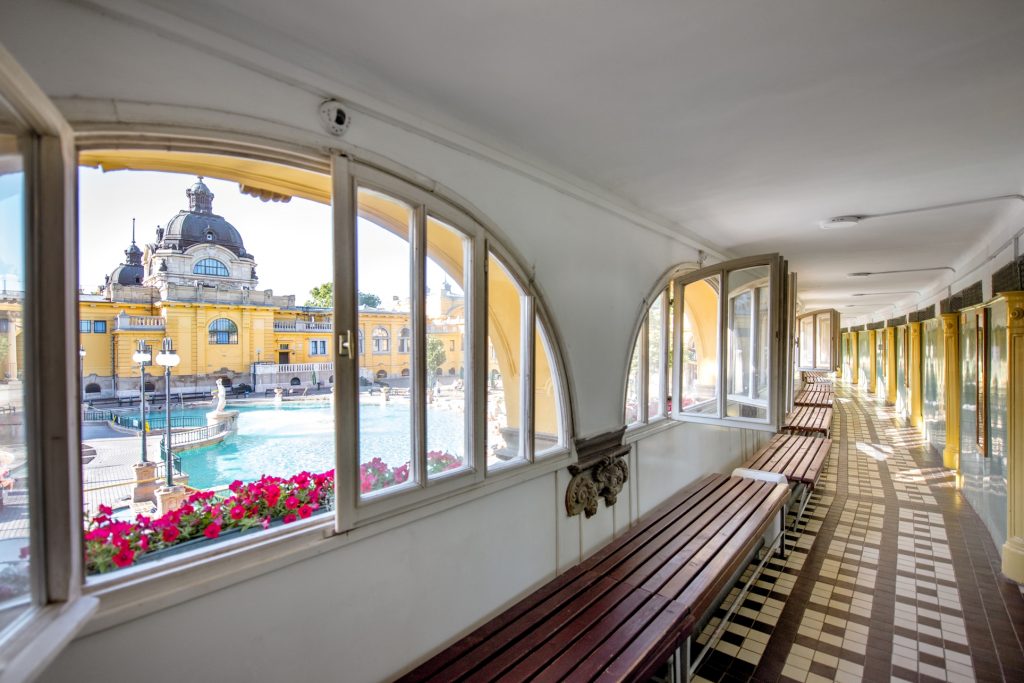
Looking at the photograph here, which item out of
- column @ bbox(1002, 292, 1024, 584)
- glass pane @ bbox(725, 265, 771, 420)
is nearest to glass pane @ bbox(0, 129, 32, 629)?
glass pane @ bbox(725, 265, 771, 420)

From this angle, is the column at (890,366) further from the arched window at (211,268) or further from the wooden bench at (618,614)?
the arched window at (211,268)

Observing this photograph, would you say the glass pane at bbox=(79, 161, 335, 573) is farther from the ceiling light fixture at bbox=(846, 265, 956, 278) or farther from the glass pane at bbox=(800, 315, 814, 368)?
the glass pane at bbox=(800, 315, 814, 368)

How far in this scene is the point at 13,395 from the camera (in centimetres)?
94

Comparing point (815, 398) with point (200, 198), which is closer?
point (200, 198)

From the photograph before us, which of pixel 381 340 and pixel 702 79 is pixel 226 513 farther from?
pixel 702 79

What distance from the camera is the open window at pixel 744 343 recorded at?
3297mm

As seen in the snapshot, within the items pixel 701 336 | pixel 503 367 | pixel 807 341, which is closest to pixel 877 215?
pixel 701 336

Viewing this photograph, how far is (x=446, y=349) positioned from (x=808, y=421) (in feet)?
21.8

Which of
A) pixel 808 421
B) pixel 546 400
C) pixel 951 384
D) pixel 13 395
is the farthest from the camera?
pixel 808 421

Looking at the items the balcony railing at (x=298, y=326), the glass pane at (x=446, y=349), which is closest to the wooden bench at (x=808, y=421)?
the glass pane at (x=446, y=349)

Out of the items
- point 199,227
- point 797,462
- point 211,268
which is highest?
point 199,227

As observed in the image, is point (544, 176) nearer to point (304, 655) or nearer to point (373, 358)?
point (373, 358)

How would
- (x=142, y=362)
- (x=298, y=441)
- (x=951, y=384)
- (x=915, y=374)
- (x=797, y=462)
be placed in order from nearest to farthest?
1. (x=142, y=362)
2. (x=298, y=441)
3. (x=797, y=462)
4. (x=951, y=384)
5. (x=915, y=374)

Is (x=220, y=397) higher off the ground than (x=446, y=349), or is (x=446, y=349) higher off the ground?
(x=446, y=349)
